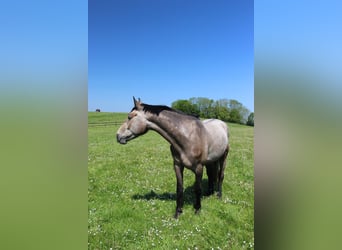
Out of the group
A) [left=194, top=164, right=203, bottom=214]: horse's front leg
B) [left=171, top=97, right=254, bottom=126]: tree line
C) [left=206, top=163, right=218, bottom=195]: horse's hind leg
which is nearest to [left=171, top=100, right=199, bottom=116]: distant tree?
[left=171, top=97, right=254, bottom=126]: tree line

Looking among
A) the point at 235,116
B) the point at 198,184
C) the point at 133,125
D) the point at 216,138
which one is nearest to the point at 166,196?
the point at 198,184

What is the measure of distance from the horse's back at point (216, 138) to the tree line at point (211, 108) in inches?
10.8

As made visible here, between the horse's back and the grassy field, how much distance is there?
6.1 inches

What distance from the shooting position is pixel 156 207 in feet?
10.4

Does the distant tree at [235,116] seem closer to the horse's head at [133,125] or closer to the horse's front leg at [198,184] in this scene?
the horse's front leg at [198,184]

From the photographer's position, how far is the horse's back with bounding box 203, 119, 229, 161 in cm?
308

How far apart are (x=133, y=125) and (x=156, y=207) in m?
1.32

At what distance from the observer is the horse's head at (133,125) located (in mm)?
2668

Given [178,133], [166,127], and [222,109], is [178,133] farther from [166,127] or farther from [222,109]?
[222,109]

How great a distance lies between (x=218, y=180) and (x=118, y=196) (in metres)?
1.66
